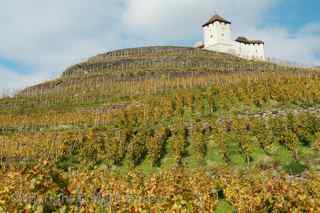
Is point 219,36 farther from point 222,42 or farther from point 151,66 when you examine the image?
point 151,66

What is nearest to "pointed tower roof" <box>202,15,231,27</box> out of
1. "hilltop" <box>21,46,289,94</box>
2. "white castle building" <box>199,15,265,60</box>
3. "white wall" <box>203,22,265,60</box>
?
"white castle building" <box>199,15,265,60</box>

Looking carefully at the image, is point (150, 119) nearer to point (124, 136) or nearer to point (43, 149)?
point (124, 136)

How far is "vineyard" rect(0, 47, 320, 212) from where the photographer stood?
12.8 m

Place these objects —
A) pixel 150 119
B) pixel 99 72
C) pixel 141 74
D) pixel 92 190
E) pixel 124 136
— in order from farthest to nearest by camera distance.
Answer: pixel 99 72, pixel 141 74, pixel 150 119, pixel 124 136, pixel 92 190

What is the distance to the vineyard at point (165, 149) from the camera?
12.8m

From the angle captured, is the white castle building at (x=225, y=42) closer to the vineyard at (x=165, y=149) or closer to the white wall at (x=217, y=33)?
the white wall at (x=217, y=33)

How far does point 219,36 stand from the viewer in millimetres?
90875

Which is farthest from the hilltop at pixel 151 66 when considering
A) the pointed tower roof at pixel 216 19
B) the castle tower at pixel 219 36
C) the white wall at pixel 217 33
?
the pointed tower roof at pixel 216 19

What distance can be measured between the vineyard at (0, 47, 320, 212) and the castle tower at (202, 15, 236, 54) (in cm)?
3910

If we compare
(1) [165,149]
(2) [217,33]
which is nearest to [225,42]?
(2) [217,33]

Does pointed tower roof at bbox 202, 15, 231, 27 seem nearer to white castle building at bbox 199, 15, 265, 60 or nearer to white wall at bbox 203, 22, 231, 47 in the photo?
white castle building at bbox 199, 15, 265, 60

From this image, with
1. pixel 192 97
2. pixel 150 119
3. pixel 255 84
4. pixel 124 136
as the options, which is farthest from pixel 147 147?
pixel 255 84

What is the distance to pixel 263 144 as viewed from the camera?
2647 centimetres

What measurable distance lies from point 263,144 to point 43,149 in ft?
53.2
